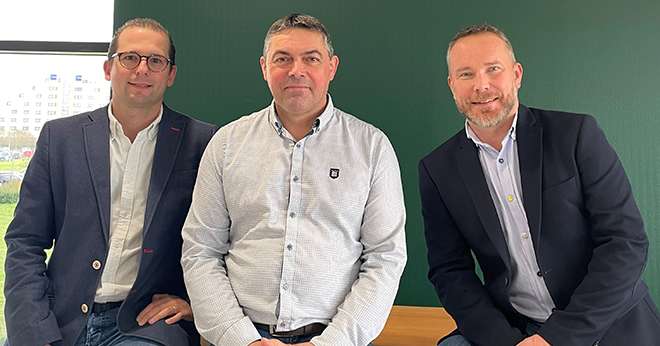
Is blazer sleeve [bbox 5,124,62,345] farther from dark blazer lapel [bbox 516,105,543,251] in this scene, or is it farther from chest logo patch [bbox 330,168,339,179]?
dark blazer lapel [bbox 516,105,543,251]

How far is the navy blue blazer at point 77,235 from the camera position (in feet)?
5.85

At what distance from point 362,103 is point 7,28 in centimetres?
226

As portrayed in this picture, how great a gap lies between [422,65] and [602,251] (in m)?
1.36

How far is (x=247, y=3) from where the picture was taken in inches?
110

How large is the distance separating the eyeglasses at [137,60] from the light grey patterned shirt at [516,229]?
125cm

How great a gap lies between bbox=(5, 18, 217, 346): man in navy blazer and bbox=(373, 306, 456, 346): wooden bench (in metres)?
0.89

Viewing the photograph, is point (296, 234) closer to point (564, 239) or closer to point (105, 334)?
point (105, 334)

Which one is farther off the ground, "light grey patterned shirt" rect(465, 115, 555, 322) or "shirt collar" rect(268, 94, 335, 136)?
"shirt collar" rect(268, 94, 335, 136)

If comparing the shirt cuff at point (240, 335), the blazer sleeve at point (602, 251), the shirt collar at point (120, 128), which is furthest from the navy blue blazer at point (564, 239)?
the shirt collar at point (120, 128)

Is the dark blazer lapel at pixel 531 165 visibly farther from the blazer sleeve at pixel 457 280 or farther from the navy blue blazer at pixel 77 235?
the navy blue blazer at pixel 77 235

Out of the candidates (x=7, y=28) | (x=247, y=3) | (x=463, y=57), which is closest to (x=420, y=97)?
(x=463, y=57)

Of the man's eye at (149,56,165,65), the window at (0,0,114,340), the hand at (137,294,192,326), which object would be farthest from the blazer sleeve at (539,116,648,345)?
the window at (0,0,114,340)

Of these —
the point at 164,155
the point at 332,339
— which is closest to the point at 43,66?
the point at 164,155

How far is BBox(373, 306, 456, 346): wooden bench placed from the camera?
2281 millimetres
